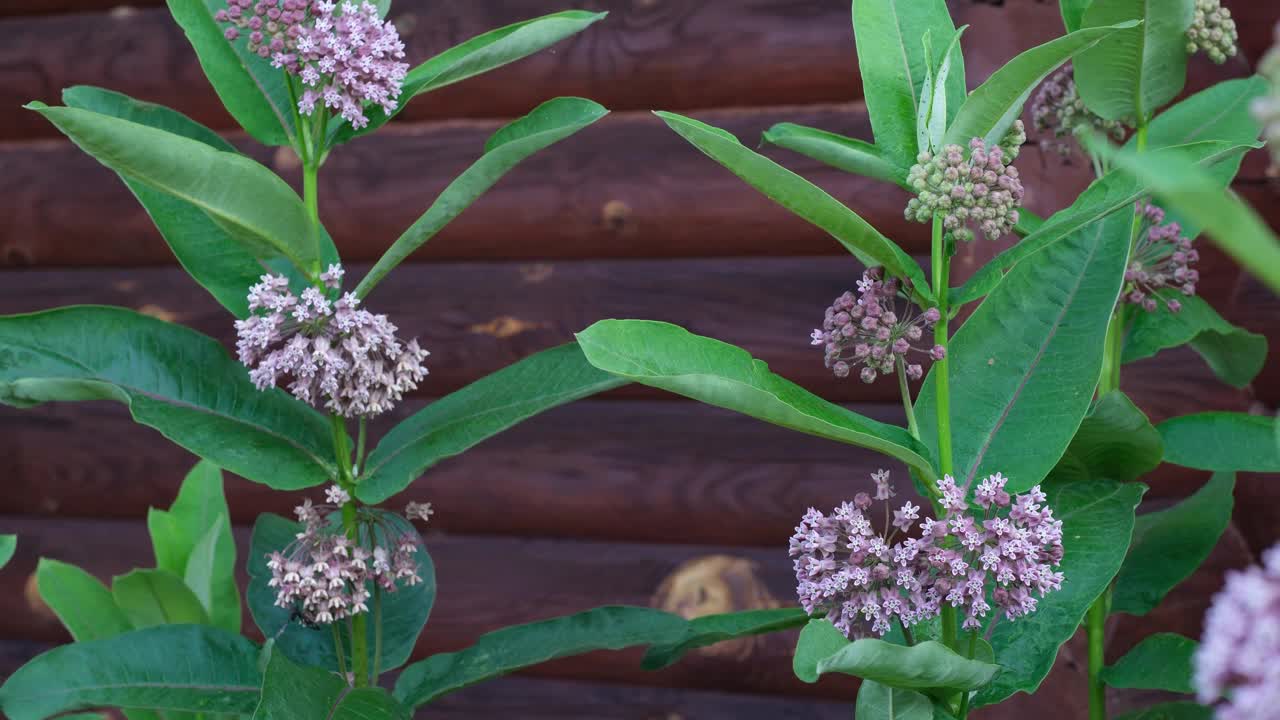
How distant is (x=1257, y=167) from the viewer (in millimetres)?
2000

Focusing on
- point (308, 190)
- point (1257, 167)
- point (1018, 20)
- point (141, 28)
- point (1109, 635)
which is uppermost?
point (141, 28)

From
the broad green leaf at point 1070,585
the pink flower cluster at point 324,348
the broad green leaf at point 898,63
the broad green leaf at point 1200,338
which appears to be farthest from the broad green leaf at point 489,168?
the broad green leaf at point 1200,338

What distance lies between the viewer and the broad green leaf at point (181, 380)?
1.23 meters

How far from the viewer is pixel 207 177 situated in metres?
1.12

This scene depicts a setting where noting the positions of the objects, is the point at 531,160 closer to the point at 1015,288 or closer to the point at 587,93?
the point at 587,93

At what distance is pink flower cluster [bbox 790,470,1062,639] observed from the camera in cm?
96

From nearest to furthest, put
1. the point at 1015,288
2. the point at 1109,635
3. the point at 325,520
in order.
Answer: the point at 1015,288
the point at 325,520
the point at 1109,635

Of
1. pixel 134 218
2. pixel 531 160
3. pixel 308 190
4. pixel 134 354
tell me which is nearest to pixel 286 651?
pixel 134 354

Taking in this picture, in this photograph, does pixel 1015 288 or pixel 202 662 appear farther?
pixel 202 662

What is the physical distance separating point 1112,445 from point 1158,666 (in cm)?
26

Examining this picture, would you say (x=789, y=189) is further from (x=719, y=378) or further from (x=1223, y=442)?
(x=1223, y=442)

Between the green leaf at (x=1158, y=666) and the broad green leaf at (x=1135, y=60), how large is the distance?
0.60 m

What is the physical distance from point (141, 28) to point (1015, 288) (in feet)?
6.71

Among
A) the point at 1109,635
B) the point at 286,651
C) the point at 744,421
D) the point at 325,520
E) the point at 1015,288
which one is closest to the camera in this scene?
the point at 1015,288
